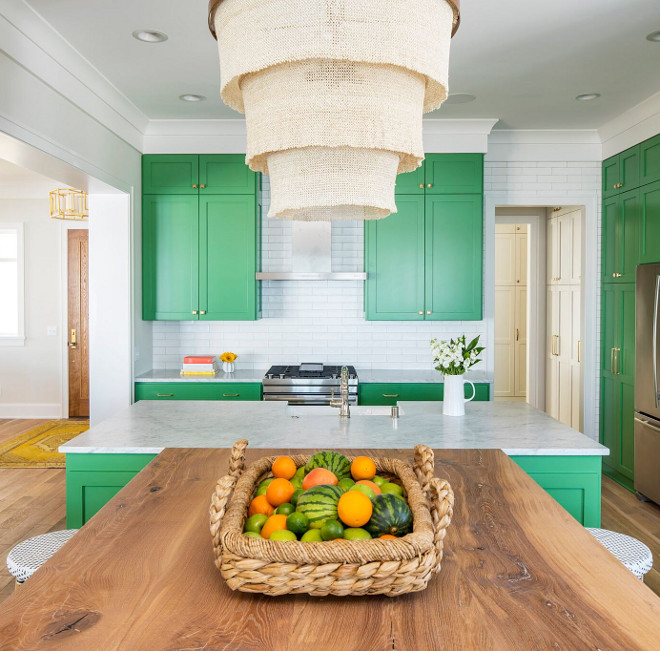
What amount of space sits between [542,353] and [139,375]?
406 centimetres

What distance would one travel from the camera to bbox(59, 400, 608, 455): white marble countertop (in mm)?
2594

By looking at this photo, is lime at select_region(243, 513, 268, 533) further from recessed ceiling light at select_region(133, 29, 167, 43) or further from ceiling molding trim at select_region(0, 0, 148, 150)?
recessed ceiling light at select_region(133, 29, 167, 43)

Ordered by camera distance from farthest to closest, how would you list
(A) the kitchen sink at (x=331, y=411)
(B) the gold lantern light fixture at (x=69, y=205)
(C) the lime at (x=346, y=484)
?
(B) the gold lantern light fixture at (x=69, y=205) < (A) the kitchen sink at (x=331, y=411) < (C) the lime at (x=346, y=484)

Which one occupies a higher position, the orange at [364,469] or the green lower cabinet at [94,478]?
the orange at [364,469]

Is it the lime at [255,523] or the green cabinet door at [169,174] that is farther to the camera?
the green cabinet door at [169,174]

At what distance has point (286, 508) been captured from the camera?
4.49ft

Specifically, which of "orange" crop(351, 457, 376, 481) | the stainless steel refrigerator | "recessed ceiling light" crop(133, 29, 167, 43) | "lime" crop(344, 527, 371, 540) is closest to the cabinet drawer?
"recessed ceiling light" crop(133, 29, 167, 43)

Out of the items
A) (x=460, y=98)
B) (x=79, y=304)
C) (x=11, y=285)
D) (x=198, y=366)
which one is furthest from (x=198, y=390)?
(x=11, y=285)

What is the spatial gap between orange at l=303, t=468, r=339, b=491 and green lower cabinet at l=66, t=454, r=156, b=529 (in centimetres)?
133

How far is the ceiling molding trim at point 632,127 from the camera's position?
4453mm

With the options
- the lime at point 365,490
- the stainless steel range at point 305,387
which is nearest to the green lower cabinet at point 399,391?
the stainless steel range at point 305,387

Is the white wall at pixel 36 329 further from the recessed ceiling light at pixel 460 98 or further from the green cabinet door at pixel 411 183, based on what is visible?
the recessed ceiling light at pixel 460 98

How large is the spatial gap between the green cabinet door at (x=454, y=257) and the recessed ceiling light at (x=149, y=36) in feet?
7.82

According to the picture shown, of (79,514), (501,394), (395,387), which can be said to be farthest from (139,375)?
(501,394)
